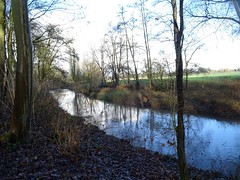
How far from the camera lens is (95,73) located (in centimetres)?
3984

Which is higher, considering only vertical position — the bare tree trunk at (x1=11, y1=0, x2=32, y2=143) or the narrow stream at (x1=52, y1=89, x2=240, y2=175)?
the bare tree trunk at (x1=11, y1=0, x2=32, y2=143)

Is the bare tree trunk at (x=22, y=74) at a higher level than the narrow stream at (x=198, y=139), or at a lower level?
higher

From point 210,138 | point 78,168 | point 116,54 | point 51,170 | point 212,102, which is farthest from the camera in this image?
point 116,54

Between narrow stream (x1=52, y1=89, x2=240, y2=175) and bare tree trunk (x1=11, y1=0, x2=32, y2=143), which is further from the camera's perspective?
narrow stream (x1=52, y1=89, x2=240, y2=175)

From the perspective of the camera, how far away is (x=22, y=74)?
5.64 meters

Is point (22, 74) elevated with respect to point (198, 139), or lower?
elevated

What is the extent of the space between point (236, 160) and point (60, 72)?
21726 mm

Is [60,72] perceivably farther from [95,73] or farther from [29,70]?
[29,70]

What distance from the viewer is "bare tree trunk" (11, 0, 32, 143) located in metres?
5.52

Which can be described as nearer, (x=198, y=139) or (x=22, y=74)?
A: (x=22, y=74)

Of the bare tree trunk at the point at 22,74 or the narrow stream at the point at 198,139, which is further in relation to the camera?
the narrow stream at the point at 198,139

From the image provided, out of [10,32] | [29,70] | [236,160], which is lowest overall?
[236,160]

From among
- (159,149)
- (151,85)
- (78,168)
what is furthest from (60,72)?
(78,168)

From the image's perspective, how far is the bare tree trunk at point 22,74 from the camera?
18.1ft
